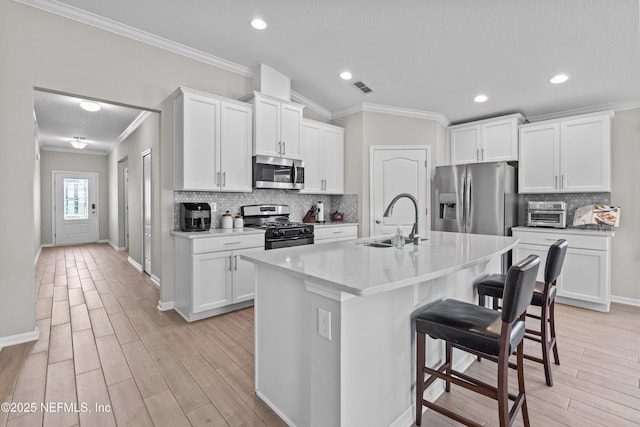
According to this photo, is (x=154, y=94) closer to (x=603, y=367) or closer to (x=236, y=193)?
(x=236, y=193)

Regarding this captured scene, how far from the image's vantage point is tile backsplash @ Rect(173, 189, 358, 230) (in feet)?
12.1

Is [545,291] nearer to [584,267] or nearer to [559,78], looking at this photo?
[584,267]

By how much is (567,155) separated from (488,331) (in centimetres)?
365

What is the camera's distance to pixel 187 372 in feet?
7.29

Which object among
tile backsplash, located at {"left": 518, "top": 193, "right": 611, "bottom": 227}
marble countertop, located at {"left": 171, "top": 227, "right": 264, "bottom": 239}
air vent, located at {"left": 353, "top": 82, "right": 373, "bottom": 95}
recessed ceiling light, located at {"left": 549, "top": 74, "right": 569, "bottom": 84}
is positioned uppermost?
air vent, located at {"left": 353, "top": 82, "right": 373, "bottom": 95}

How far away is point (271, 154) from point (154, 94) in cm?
142

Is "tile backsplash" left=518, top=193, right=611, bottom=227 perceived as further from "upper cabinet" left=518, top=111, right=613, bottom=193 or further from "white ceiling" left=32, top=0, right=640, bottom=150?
"white ceiling" left=32, top=0, right=640, bottom=150

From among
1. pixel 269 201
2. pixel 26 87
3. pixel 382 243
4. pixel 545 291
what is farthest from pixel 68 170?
pixel 545 291

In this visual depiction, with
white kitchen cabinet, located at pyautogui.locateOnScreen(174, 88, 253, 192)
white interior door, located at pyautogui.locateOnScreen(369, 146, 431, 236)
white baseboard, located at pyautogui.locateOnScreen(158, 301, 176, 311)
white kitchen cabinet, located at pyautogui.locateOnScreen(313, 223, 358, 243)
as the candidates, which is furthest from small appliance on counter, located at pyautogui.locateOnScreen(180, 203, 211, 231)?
white interior door, located at pyautogui.locateOnScreen(369, 146, 431, 236)

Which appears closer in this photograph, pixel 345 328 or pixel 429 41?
pixel 345 328

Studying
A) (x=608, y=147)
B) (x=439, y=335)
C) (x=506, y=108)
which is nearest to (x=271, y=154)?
(x=439, y=335)

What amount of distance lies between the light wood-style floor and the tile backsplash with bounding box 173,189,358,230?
4.19 ft

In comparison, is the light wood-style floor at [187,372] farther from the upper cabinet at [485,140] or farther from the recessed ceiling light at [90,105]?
the recessed ceiling light at [90,105]

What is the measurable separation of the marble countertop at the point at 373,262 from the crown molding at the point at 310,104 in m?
3.10
